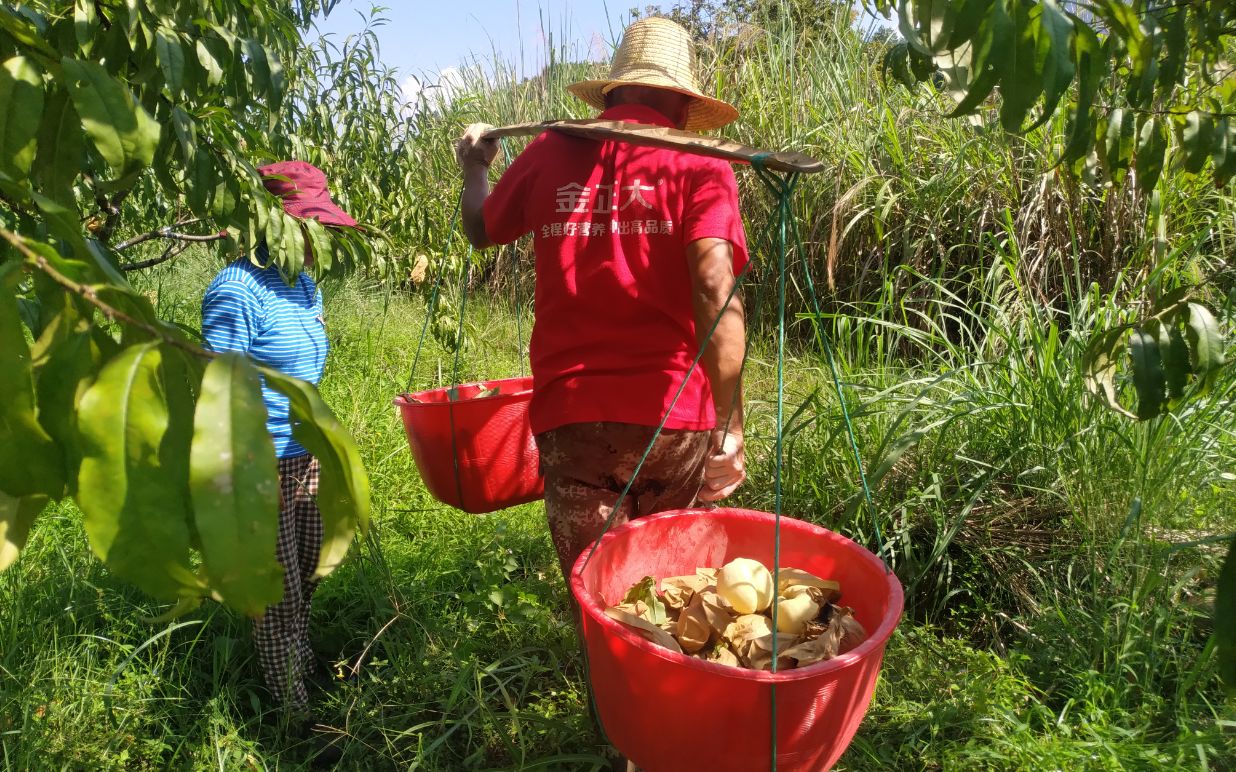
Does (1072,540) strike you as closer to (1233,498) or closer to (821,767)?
(1233,498)

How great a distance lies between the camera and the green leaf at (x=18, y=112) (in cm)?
69

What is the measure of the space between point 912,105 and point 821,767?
3.81m

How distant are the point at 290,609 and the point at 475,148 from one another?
4.21 feet

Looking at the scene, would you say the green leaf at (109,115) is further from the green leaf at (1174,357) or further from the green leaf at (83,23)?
the green leaf at (1174,357)

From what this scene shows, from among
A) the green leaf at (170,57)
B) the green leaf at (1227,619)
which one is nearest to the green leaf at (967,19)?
→ the green leaf at (1227,619)

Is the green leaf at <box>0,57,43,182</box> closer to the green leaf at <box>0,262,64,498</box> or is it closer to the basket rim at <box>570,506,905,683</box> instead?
the green leaf at <box>0,262,64,498</box>

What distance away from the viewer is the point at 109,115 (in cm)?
72

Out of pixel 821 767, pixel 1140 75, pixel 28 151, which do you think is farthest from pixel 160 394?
pixel 1140 75

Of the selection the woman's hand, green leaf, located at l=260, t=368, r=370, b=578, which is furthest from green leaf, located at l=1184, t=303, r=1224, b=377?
green leaf, located at l=260, t=368, r=370, b=578

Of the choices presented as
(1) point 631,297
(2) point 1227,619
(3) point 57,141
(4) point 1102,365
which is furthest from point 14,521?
(4) point 1102,365

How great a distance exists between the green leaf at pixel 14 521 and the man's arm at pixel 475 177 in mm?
Result: 1419

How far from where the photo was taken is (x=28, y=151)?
0.71 m

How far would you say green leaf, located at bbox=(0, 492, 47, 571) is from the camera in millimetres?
617

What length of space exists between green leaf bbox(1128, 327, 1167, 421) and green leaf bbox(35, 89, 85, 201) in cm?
137
